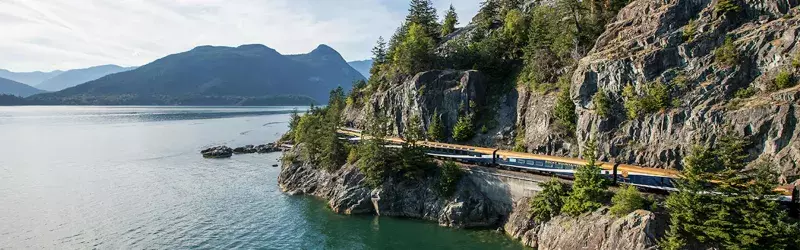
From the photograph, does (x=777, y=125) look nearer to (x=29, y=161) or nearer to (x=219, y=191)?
(x=219, y=191)

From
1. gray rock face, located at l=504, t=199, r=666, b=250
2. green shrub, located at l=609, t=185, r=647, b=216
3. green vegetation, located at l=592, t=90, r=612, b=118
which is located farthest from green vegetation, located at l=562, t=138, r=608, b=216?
green vegetation, located at l=592, t=90, r=612, b=118

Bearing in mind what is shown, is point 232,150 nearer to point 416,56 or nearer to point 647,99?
point 416,56

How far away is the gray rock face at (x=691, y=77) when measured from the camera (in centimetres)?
3953

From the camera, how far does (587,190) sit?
42906 mm

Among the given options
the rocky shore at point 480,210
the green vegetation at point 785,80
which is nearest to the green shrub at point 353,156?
the rocky shore at point 480,210

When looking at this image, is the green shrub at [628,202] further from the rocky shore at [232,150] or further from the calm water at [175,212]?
the rocky shore at [232,150]

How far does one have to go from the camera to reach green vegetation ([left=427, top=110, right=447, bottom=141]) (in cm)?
6981

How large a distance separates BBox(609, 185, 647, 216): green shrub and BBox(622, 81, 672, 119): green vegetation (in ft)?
40.9

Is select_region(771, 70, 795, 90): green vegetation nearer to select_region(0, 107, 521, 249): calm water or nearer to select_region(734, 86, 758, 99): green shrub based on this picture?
select_region(734, 86, 758, 99): green shrub

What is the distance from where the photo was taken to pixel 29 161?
341ft

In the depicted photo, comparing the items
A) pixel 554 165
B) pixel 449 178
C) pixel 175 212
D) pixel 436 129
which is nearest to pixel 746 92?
pixel 554 165

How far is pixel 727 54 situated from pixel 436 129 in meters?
38.2

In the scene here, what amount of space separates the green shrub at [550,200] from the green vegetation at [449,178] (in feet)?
36.4

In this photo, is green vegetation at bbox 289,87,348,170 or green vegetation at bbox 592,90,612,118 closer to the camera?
green vegetation at bbox 592,90,612,118
